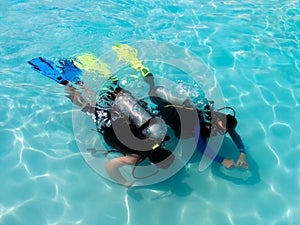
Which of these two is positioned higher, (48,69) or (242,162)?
(48,69)

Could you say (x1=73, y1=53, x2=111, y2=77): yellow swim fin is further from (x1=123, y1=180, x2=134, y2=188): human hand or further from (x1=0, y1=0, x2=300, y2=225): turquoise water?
(x1=123, y1=180, x2=134, y2=188): human hand

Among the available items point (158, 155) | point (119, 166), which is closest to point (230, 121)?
point (158, 155)

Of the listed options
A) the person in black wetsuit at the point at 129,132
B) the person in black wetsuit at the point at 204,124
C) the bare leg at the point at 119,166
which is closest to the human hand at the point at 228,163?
the person in black wetsuit at the point at 204,124

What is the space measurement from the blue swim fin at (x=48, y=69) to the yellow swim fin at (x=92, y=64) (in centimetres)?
54

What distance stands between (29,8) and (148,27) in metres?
3.18

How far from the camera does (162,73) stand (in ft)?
18.2

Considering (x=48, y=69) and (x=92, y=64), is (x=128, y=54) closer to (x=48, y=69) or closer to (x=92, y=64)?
(x=92, y=64)

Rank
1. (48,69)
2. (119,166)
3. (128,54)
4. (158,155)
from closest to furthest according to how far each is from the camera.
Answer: (158,155) → (119,166) → (48,69) → (128,54)

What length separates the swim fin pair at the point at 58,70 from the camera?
481 cm

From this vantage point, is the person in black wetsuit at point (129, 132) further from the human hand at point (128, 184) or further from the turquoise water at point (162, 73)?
the turquoise water at point (162, 73)

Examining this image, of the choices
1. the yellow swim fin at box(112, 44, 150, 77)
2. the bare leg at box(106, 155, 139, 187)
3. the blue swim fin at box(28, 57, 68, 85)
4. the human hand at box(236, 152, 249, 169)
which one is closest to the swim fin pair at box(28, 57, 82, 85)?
the blue swim fin at box(28, 57, 68, 85)

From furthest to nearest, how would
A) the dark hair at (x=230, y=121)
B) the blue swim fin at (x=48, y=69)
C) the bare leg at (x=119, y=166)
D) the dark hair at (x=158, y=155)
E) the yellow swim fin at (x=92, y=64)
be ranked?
the yellow swim fin at (x=92, y=64)
the blue swim fin at (x=48, y=69)
the dark hair at (x=230, y=121)
the bare leg at (x=119, y=166)
the dark hair at (x=158, y=155)

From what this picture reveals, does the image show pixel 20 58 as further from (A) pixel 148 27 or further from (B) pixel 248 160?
(B) pixel 248 160

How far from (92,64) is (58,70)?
0.78m
